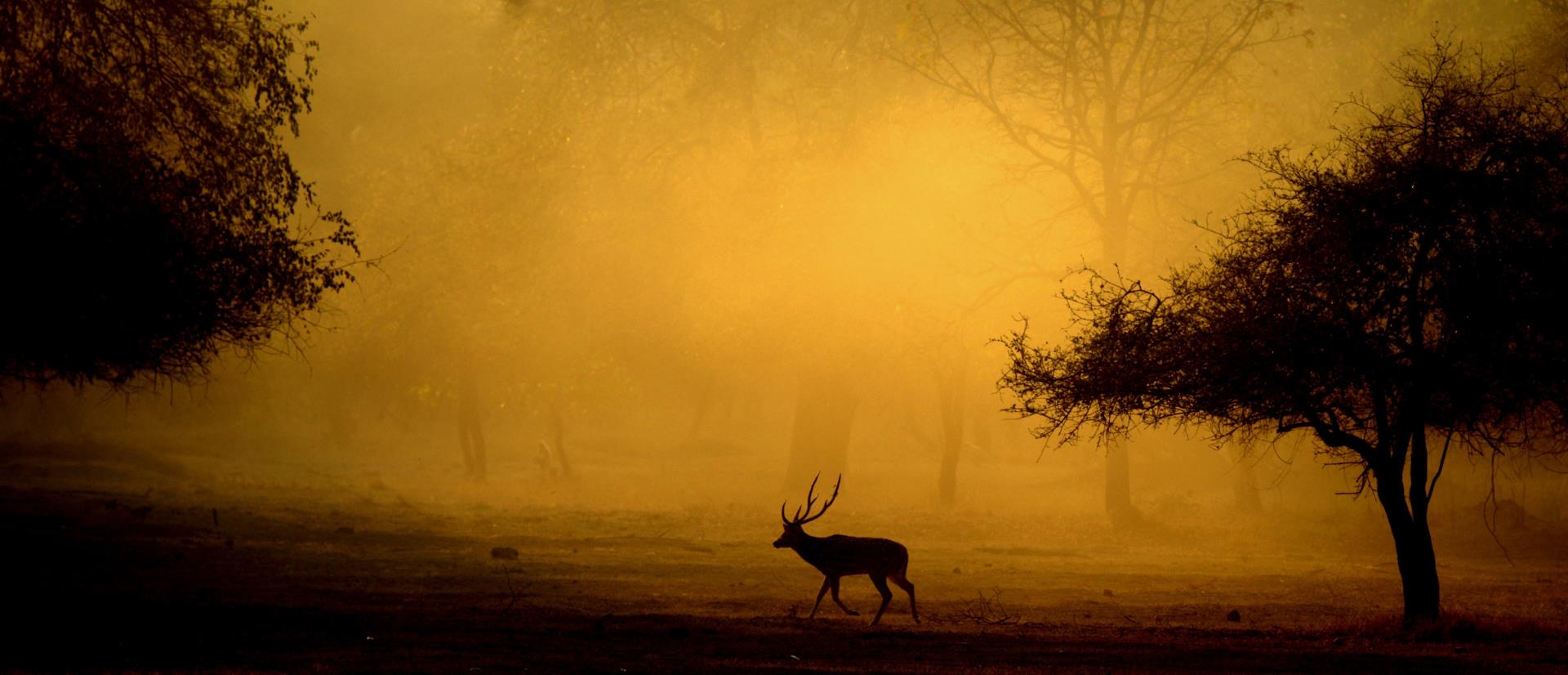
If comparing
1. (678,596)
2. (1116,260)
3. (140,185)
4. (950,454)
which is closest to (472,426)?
(950,454)

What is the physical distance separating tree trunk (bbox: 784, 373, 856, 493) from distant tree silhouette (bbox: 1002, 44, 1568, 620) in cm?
2294

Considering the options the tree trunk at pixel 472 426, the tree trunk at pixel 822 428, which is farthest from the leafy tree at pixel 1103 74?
the tree trunk at pixel 472 426

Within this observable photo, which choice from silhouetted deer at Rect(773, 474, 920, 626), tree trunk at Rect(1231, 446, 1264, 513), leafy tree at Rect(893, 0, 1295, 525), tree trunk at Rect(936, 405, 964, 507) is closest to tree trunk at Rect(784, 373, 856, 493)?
tree trunk at Rect(936, 405, 964, 507)

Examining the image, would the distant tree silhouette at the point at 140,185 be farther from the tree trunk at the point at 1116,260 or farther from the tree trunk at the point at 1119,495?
the tree trunk at the point at 1119,495

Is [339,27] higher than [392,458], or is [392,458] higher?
[339,27]

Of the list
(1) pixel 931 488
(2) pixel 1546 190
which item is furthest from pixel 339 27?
(2) pixel 1546 190

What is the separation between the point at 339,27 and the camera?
5731 cm

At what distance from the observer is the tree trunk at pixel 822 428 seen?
124 feet

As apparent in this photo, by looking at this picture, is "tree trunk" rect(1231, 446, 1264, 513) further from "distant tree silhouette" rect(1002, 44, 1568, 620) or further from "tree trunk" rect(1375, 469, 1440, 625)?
"distant tree silhouette" rect(1002, 44, 1568, 620)

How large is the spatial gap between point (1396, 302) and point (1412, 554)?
10.9 feet

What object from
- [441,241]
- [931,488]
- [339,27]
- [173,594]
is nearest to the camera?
[173,594]

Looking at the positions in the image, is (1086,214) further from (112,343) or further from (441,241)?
(112,343)

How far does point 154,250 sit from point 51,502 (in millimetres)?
15864

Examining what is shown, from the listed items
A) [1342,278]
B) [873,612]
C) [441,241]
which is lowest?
[873,612]
